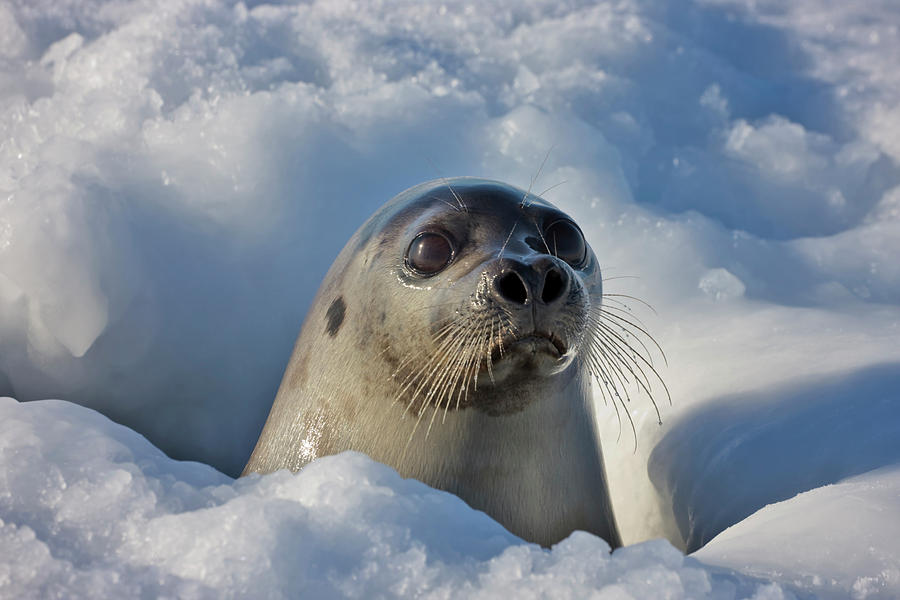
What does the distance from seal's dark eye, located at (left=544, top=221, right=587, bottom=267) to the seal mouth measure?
0.43m

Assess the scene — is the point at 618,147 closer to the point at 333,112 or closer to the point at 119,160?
the point at 333,112

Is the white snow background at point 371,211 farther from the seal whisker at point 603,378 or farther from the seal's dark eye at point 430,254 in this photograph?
the seal's dark eye at point 430,254

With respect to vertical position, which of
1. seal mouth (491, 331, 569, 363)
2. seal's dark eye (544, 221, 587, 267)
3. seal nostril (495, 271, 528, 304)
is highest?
seal's dark eye (544, 221, 587, 267)

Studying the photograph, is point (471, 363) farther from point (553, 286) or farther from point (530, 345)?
point (553, 286)

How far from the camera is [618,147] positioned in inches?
198

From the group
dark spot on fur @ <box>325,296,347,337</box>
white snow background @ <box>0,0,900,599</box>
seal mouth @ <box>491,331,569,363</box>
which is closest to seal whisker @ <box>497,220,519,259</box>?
seal mouth @ <box>491,331,569,363</box>

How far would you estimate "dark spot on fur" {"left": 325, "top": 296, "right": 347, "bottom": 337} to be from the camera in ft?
8.73

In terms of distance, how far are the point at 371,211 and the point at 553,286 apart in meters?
2.09

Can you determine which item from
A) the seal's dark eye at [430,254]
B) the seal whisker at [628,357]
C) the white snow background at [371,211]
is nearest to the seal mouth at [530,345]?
the seal whisker at [628,357]

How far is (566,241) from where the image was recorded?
8.43ft

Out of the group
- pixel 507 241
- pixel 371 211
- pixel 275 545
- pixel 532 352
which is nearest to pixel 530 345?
pixel 532 352

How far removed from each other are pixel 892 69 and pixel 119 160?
4.81m

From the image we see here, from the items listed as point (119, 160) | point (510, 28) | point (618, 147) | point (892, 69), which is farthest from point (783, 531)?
point (892, 69)

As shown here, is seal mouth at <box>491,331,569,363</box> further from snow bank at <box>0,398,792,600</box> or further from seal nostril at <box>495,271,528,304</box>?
snow bank at <box>0,398,792,600</box>
